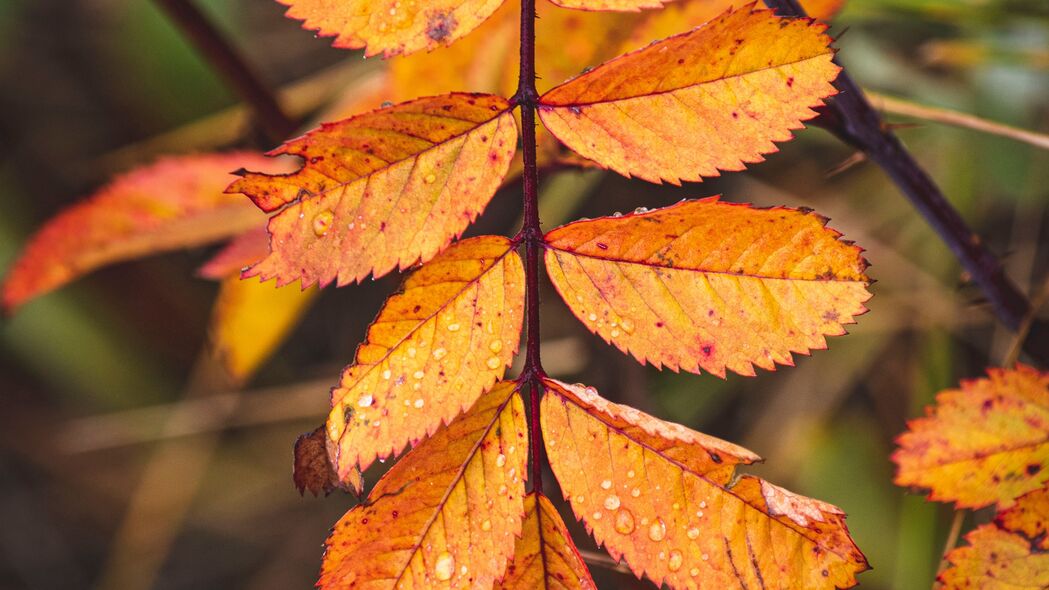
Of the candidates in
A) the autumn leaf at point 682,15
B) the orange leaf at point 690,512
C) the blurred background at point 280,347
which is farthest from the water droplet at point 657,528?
the blurred background at point 280,347

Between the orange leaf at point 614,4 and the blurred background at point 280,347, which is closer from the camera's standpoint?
the orange leaf at point 614,4

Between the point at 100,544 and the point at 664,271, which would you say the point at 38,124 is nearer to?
the point at 100,544

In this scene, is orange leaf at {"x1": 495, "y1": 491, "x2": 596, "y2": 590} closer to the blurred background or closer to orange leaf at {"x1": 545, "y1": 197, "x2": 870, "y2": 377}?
orange leaf at {"x1": 545, "y1": 197, "x2": 870, "y2": 377}

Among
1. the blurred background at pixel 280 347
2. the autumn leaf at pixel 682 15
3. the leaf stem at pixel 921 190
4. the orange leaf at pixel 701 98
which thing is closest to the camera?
the orange leaf at pixel 701 98

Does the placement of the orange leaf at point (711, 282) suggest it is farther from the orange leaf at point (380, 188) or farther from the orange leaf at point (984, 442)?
the orange leaf at point (984, 442)

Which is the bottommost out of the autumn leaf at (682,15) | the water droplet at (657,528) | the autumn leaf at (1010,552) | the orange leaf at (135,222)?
the autumn leaf at (1010,552)

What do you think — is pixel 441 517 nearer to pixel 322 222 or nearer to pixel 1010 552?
pixel 322 222
